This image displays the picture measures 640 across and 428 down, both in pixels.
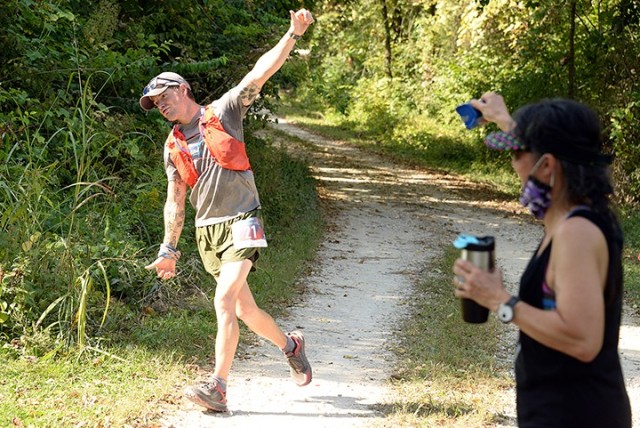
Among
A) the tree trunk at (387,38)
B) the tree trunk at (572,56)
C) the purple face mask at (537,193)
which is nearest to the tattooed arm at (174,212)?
the purple face mask at (537,193)

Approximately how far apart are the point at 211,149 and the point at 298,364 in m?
1.60

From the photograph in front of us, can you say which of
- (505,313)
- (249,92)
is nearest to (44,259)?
(249,92)

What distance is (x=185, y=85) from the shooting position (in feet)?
18.9

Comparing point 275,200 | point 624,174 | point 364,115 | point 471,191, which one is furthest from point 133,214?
point 364,115

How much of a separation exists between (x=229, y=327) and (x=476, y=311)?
2864 mm

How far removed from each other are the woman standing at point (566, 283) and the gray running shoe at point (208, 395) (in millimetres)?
3117

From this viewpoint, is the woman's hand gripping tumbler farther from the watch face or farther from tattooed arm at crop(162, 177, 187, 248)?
tattooed arm at crop(162, 177, 187, 248)

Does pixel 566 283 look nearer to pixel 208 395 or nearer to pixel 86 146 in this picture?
pixel 208 395

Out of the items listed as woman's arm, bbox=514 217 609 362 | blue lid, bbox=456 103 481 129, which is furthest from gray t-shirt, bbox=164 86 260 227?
woman's arm, bbox=514 217 609 362

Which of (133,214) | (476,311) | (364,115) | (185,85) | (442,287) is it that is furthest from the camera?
(364,115)

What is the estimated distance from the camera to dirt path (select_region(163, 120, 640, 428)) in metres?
6.29

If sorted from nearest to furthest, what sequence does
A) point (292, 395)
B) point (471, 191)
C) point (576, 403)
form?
point (576, 403), point (292, 395), point (471, 191)

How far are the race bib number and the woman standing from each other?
289 centimetres

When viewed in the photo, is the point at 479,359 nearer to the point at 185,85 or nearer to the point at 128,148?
the point at 185,85
